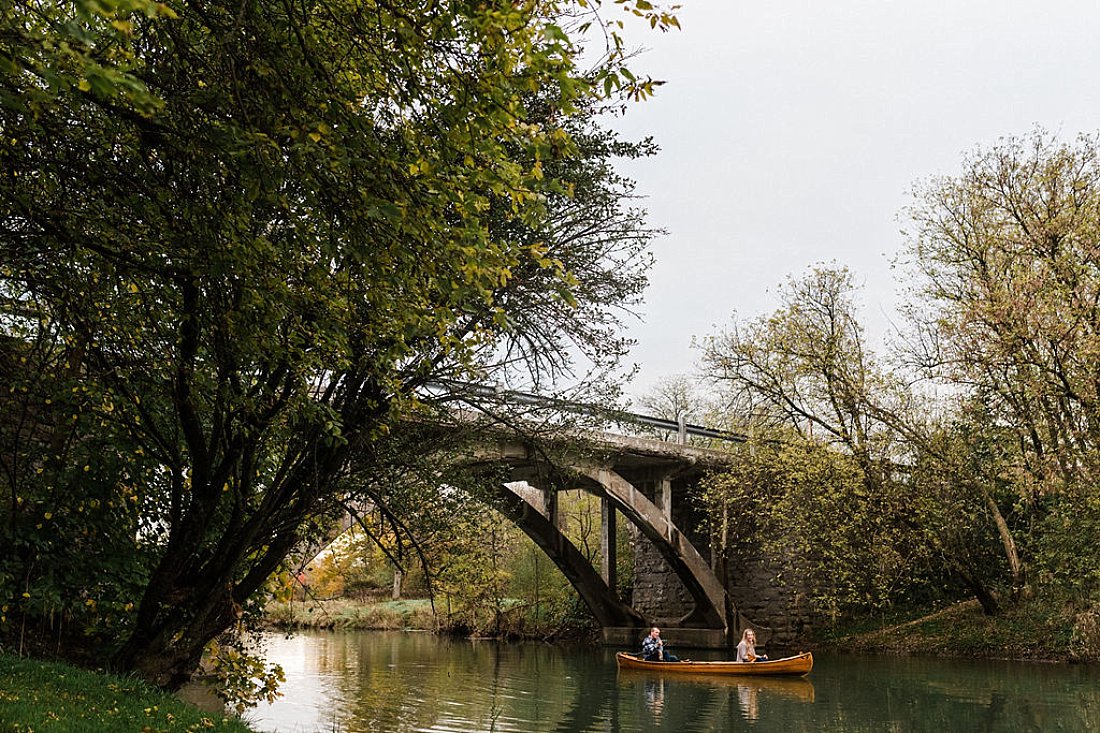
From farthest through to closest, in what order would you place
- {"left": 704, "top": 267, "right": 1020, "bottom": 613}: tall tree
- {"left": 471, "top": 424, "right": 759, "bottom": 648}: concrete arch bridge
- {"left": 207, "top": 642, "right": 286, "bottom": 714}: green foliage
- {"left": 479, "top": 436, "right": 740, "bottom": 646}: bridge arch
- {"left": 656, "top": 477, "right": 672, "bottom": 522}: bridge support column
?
{"left": 656, "top": 477, "right": 672, "bottom": 522}: bridge support column
{"left": 471, "top": 424, "right": 759, "bottom": 648}: concrete arch bridge
{"left": 479, "top": 436, "right": 740, "bottom": 646}: bridge arch
{"left": 704, "top": 267, "right": 1020, "bottom": 613}: tall tree
{"left": 207, "top": 642, "right": 286, "bottom": 714}: green foliage

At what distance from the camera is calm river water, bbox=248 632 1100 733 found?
Result: 425 inches

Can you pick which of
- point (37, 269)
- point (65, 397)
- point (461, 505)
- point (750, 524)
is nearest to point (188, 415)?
point (65, 397)

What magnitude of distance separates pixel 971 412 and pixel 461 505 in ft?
36.2

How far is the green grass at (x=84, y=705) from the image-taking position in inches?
207

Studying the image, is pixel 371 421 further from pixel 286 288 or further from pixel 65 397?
pixel 286 288

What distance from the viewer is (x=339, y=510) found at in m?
9.12

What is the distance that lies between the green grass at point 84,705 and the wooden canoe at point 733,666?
35.7 ft

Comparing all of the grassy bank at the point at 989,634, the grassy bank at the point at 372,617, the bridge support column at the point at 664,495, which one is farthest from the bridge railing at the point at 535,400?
the grassy bank at the point at 372,617

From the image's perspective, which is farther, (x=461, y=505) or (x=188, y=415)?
(x=461, y=505)

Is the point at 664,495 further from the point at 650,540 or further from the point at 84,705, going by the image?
the point at 84,705

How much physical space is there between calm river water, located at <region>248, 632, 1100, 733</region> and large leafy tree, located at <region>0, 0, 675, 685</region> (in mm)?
2639

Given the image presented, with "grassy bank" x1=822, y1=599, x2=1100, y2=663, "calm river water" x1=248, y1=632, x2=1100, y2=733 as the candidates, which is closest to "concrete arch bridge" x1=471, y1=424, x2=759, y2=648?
"grassy bank" x1=822, y1=599, x2=1100, y2=663

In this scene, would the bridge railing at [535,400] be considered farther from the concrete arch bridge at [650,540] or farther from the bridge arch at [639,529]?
the bridge arch at [639,529]

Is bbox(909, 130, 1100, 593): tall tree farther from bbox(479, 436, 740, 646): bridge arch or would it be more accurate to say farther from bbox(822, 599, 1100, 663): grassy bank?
bbox(479, 436, 740, 646): bridge arch
